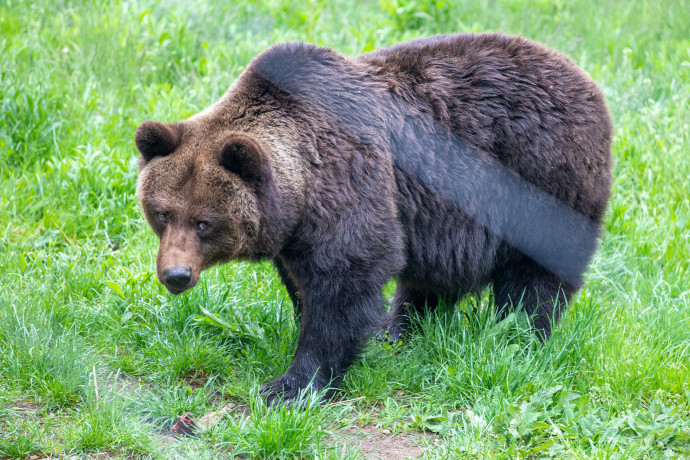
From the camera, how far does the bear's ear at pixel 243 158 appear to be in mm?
4266

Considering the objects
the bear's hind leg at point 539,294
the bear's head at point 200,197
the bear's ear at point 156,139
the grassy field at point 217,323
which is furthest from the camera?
the bear's hind leg at point 539,294

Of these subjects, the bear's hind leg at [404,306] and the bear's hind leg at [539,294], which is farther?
the bear's hind leg at [404,306]

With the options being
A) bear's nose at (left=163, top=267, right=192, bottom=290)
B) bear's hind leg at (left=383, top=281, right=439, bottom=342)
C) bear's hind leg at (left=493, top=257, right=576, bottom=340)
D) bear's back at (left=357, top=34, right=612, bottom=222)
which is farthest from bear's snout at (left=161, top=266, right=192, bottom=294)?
bear's hind leg at (left=493, top=257, right=576, bottom=340)

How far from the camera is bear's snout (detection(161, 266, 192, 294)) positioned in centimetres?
424

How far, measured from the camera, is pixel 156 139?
4.48 meters

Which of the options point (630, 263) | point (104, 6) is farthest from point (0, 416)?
point (104, 6)

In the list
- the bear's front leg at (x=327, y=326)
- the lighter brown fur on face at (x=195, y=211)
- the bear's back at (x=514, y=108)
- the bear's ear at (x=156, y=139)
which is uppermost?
the bear's back at (x=514, y=108)

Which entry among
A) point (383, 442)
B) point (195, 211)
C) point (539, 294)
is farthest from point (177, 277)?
point (539, 294)

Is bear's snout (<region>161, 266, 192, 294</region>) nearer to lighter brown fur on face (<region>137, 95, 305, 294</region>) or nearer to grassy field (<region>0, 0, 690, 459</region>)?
lighter brown fur on face (<region>137, 95, 305, 294</region>)

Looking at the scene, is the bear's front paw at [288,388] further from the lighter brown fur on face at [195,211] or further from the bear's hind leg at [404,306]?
the bear's hind leg at [404,306]

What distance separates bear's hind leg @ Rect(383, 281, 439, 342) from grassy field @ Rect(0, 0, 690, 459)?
265mm

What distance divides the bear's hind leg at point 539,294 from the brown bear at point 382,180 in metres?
0.01

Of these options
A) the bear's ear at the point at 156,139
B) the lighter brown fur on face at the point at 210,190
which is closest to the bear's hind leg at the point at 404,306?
the lighter brown fur on face at the point at 210,190

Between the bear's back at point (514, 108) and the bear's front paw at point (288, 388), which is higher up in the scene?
the bear's back at point (514, 108)
